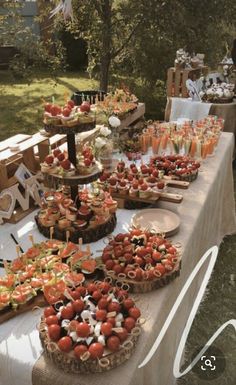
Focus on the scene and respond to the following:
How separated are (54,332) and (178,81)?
15.4 ft

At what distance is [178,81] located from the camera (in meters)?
5.43

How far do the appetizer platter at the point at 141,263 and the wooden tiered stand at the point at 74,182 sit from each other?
0.84ft

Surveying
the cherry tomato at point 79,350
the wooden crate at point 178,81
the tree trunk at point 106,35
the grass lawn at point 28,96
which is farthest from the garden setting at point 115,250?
the grass lawn at point 28,96

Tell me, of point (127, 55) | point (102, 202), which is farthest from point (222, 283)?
point (127, 55)

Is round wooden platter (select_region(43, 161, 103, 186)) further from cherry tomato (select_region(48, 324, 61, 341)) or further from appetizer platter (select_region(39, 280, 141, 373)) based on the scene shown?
cherry tomato (select_region(48, 324, 61, 341))

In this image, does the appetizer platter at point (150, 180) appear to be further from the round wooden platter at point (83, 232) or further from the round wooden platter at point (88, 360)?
the round wooden platter at point (88, 360)

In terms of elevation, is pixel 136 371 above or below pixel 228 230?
above

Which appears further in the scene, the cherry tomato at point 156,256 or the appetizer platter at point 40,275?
the cherry tomato at point 156,256

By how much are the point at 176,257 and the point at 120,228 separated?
0.55m

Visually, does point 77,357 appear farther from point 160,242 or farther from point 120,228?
point 120,228

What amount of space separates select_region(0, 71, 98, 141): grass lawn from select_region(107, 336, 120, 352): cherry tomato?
238 inches

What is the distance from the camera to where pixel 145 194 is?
7.81 ft

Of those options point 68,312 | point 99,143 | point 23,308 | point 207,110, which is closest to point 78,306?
point 68,312

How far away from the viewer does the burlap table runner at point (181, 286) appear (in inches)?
52.5
